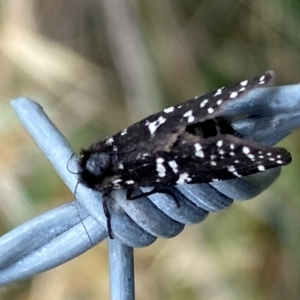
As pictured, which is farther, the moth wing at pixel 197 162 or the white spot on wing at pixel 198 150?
the white spot on wing at pixel 198 150

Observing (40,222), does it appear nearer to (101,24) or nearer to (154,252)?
(154,252)

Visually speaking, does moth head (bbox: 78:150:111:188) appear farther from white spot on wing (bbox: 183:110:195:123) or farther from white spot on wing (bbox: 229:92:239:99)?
white spot on wing (bbox: 229:92:239:99)

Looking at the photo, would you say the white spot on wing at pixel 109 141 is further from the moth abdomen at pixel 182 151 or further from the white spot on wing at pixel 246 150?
the white spot on wing at pixel 246 150

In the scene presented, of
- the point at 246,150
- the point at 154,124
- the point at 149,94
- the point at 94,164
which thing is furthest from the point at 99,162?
the point at 149,94

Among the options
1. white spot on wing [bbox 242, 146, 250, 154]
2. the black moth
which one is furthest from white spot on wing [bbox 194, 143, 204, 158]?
white spot on wing [bbox 242, 146, 250, 154]

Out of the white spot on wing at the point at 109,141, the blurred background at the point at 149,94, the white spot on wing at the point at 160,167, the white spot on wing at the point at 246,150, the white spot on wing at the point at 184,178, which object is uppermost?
the blurred background at the point at 149,94

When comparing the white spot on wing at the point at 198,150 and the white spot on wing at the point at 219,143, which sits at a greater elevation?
the white spot on wing at the point at 198,150

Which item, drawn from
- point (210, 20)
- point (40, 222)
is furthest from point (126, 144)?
point (210, 20)

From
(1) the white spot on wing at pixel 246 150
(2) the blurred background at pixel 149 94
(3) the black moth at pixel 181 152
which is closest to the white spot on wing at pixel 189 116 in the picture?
(3) the black moth at pixel 181 152
